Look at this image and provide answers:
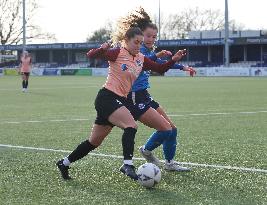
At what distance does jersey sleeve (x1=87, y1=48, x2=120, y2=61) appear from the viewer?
6613 millimetres

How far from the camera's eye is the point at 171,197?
231 inches

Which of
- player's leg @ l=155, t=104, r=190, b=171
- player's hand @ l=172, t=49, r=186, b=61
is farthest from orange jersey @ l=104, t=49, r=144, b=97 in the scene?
player's leg @ l=155, t=104, r=190, b=171

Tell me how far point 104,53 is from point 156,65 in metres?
0.83

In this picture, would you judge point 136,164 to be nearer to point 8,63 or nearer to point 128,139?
point 128,139

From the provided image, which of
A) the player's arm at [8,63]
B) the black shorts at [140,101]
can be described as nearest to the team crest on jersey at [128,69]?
the black shorts at [140,101]

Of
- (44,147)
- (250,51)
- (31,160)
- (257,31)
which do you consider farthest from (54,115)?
(257,31)

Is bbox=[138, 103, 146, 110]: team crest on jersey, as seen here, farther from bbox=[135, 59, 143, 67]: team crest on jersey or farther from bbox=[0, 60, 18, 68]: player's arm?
bbox=[0, 60, 18, 68]: player's arm

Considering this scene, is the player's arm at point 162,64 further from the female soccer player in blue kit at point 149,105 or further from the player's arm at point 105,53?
the player's arm at point 105,53

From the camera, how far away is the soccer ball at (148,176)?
6336 mm

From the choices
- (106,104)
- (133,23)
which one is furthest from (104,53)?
(133,23)

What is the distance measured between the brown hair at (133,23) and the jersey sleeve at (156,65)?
401 mm

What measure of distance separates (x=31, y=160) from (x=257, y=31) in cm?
7614

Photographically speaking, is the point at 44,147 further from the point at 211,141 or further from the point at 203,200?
the point at 203,200

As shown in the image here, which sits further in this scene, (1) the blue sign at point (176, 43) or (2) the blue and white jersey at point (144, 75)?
(1) the blue sign at point (176, 43)
